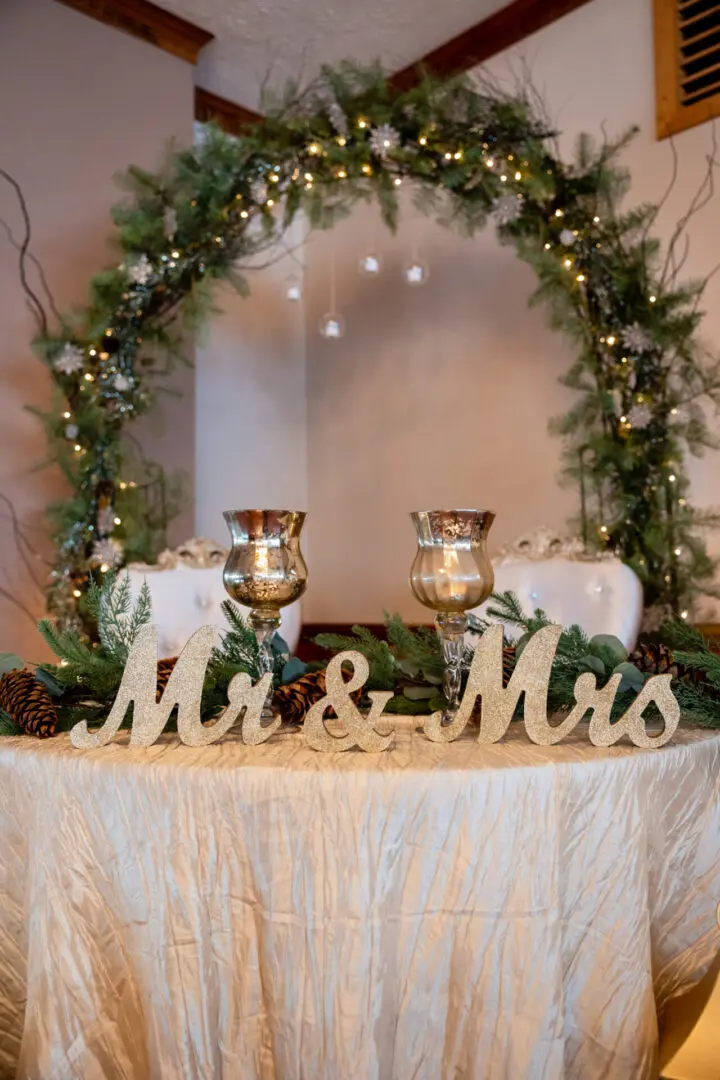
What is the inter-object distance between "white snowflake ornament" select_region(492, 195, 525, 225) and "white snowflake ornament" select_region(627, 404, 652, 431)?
2.31 ft

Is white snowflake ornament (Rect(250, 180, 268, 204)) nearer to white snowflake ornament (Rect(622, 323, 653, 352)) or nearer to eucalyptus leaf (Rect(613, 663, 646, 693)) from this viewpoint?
white snowflake ornament (Rect(622, 323, 653, 352))

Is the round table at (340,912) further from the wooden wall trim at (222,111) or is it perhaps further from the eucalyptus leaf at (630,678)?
the wooden wall trim at (222,111)

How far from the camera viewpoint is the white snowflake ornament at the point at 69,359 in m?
2.66

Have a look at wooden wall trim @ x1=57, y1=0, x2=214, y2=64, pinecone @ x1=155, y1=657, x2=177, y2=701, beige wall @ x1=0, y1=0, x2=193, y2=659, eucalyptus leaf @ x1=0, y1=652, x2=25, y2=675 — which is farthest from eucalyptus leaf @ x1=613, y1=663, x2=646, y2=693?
wooden wall trim @ x1=57, y1=0, x2=214, y2=64

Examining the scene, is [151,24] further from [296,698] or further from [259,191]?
[296,698]

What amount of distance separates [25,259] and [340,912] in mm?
2686

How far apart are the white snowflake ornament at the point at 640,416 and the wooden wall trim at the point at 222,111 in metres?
2.23

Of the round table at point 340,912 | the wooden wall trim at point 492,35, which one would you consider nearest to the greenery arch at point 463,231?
the wooden wall trim at point 492,35

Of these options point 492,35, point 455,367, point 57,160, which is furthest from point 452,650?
point 492,35

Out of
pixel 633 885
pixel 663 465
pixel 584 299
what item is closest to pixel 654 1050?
pixel 633 885

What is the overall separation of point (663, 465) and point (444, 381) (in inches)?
50.1

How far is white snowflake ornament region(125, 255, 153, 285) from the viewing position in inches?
105

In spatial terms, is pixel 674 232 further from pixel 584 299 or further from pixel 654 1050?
pixel 654 1050

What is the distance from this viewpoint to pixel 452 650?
40.2 inches
